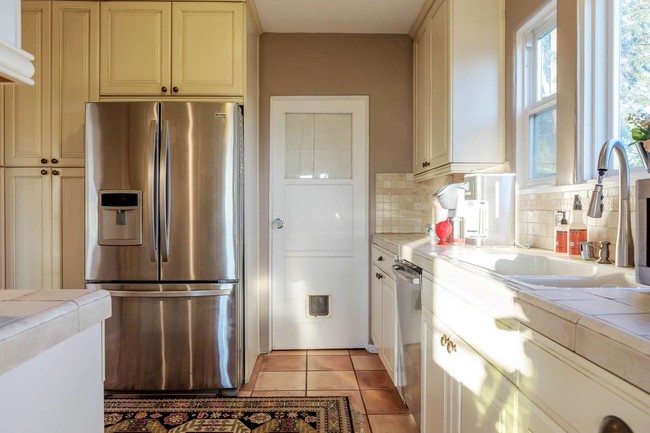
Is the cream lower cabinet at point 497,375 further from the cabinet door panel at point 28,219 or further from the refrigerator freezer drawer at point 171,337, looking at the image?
the cabinet door panel at point 28,219

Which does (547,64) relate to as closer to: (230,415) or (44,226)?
(230,415)

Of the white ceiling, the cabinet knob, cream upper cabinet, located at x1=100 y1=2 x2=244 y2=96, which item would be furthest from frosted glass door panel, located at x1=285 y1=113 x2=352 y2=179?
the cabinet knob

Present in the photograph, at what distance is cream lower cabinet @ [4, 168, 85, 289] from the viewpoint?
257cm

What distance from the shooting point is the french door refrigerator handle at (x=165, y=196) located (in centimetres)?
234

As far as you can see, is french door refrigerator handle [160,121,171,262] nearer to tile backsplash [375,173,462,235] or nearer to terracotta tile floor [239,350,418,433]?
terracotta tile floor [239,350,418,433]

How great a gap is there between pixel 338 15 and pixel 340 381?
2564 millimetres

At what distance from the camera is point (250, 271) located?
8.96 ft

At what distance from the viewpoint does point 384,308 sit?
2691 millimetres

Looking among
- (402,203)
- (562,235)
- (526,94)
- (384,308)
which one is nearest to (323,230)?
(402,203)

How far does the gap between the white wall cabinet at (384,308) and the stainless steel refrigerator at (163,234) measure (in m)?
0.94

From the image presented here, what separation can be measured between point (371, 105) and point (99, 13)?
6.44ft

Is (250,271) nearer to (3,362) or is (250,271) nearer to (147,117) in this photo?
(147,117)

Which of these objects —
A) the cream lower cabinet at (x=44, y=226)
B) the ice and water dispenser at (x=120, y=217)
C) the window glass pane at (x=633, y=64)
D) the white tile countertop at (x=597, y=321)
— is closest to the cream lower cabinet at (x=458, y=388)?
the white tile countertop at (x=597, y=321)

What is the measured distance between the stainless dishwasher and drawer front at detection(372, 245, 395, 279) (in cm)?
24
